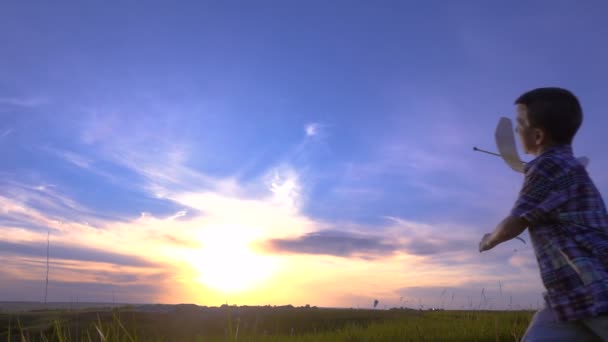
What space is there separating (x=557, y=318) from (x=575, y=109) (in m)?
1.12

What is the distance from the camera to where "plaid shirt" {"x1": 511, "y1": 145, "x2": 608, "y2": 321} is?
238 cm

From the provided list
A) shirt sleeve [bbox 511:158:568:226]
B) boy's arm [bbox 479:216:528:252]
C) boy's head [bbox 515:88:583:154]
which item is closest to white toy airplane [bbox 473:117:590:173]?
boy's head [bbox 515:88:583:154]

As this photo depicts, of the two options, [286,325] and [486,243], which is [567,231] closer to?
[486,243]

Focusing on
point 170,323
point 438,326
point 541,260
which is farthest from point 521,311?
point 541,260

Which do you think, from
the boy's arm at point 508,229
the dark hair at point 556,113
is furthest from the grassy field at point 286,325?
the dark hair at point 556,113

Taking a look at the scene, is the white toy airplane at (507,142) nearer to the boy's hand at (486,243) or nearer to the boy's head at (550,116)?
the boy's head at (550,116)

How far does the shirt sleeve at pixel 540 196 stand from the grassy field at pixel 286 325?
10.7 ft

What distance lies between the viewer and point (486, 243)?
2672 mm

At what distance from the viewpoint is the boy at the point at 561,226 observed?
2383mm

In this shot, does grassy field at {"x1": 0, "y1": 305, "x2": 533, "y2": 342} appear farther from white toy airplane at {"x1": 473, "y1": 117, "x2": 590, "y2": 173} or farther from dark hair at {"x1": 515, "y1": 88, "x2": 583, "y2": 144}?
dark hair at {"x1": 515, "y1": 88, "x2": 583, "y2": 144}

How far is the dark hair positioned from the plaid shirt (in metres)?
0.09

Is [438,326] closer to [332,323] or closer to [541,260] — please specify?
[332,323]

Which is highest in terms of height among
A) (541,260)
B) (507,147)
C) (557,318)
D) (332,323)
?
(507,147)

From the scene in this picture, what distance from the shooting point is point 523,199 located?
103 inches
